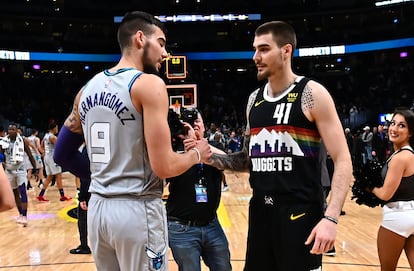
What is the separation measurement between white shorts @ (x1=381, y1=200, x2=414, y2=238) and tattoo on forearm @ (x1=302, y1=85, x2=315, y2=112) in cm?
169

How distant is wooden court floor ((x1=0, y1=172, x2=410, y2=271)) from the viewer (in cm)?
574

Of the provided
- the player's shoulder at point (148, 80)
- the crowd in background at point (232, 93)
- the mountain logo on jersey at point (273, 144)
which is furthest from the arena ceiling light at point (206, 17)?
the player's shoulder at point (148, 80)

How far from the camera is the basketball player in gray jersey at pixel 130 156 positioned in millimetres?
2164

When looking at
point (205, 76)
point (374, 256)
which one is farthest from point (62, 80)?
point (374, 256)

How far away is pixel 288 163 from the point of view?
8.36ft

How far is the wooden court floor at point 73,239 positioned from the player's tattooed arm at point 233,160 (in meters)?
2.72

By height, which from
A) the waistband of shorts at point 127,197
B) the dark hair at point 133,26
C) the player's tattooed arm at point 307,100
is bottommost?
the waistband of shorts at point 127,197

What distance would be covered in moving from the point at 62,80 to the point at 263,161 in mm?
27751

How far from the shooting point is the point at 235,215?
8.94m

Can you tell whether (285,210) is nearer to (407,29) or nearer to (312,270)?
(312,270)

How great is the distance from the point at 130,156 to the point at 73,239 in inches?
212

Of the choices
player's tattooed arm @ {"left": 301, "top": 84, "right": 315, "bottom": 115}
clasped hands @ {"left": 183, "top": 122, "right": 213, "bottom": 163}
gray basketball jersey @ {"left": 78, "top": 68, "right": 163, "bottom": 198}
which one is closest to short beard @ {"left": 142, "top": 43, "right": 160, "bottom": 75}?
gray basketball jersey @ {"left": 78, "top": 68, "right": 163, "bottom": 198}

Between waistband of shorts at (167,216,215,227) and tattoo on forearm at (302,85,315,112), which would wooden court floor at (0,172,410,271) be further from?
tattoo on forearm at (302,85,315,112)

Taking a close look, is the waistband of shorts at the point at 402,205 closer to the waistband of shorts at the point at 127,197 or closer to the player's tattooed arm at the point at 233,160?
the player's tattooed arm at the point at 233,160
